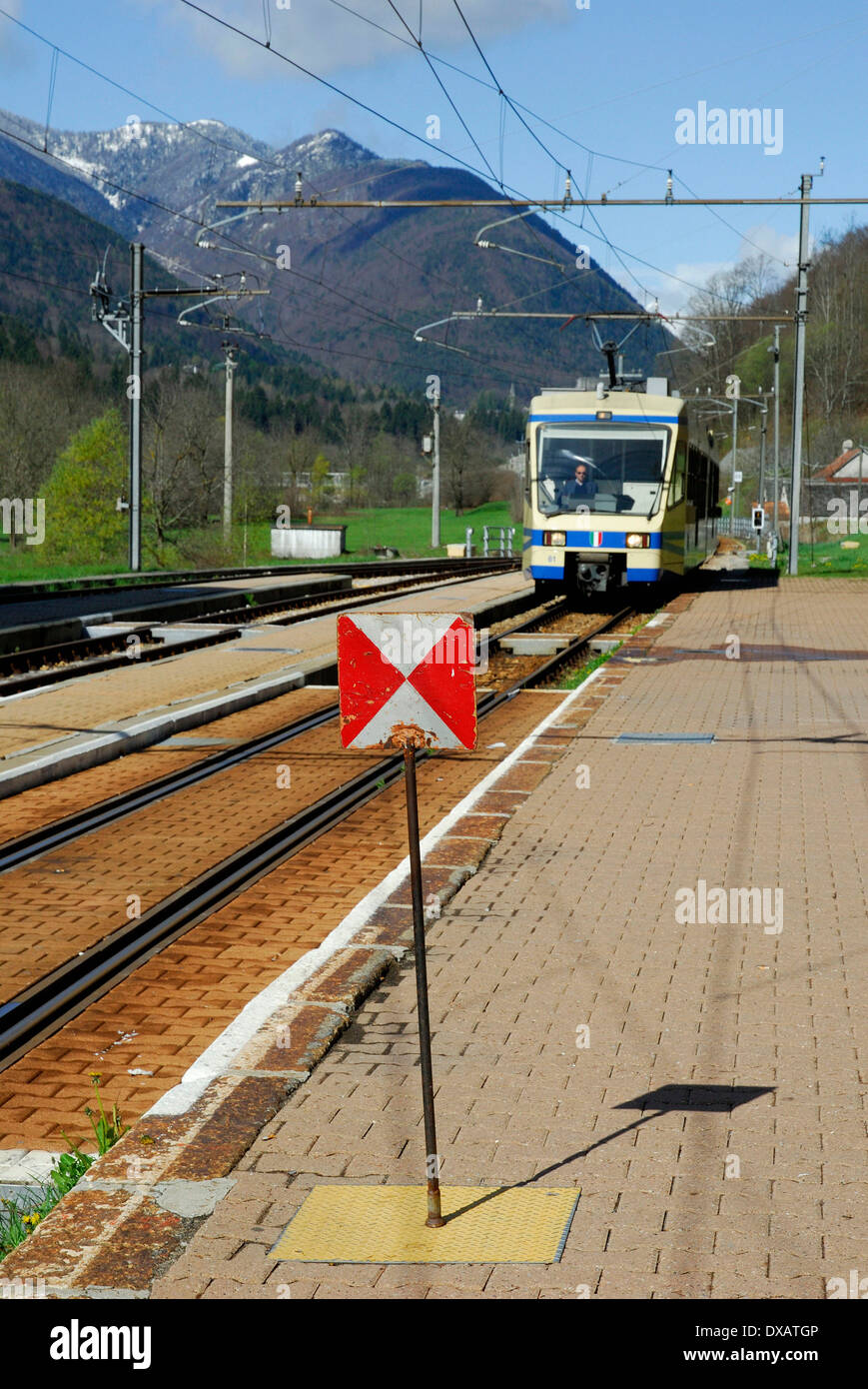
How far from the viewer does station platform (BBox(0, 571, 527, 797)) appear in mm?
12422

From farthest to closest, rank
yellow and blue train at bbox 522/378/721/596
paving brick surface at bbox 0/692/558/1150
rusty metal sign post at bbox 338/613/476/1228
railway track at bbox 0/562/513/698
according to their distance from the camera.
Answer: yellow and blue train at bbox 522/378/721/596 → railway track at bbox 0/562/513/698 → paving brick surface at bbox 0/692/558/1150 → rusty metal sign post at bbox 338/613/476/1228

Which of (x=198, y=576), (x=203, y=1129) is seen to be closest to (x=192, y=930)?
(x=203, y=1129)

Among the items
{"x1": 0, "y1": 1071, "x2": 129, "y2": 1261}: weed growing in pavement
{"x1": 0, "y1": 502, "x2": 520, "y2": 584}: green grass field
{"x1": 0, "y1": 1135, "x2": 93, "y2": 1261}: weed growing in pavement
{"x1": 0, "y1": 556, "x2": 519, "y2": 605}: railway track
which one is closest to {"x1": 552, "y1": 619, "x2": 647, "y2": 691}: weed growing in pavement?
{"x1": 0, "y1": 556, "x2": 519, "y2": 605}: railway track

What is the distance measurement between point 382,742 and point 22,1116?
1.88 m

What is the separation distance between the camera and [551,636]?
70.9 feet

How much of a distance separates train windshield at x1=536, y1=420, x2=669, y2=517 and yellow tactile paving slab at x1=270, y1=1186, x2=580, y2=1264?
2093cm

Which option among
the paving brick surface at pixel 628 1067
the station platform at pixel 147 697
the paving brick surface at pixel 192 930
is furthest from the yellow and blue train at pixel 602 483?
the paving brick surface at pixel 628 1067

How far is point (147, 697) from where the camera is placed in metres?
16.3

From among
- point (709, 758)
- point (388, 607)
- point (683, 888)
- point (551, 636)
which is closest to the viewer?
point (683, 888)

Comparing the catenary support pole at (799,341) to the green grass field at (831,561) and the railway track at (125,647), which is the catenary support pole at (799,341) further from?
Result: the railway track at (125,647)

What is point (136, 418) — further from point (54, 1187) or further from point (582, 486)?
point (54, 1187)

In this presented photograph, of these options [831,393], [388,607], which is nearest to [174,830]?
[388,607]

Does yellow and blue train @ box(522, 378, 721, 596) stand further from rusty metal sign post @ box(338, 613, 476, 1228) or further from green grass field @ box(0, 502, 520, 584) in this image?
rusty metal sign post @ box(338, 613, 476, 1228)
